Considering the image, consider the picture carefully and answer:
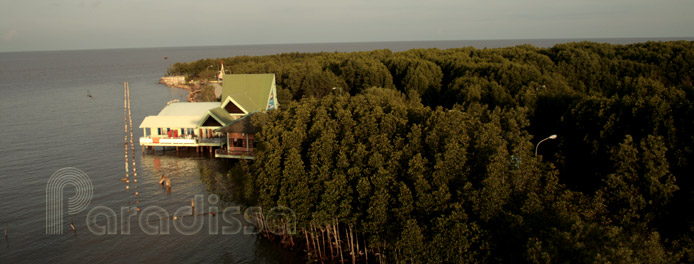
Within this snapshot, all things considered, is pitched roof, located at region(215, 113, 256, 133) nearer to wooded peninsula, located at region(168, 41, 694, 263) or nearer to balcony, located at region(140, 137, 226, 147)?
balcony, located at region(140, 137, 226, 147)

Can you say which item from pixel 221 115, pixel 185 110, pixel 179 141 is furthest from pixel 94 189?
pixel 185 110

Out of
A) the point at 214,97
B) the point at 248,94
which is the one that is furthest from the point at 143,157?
the point at 214,97

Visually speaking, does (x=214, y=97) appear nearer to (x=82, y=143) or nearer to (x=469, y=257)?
(x=82, y=143)

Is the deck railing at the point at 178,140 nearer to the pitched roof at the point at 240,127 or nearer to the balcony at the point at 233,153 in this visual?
the balcony at the point at 233,153

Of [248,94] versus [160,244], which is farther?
[248,94]

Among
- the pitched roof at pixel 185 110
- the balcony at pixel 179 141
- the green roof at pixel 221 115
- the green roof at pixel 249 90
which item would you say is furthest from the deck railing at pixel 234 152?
the green roof at pixel 249 90
